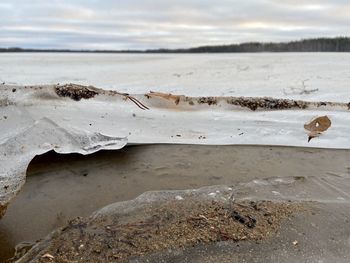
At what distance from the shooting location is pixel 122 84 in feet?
33.3

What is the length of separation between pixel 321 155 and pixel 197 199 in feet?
7.71

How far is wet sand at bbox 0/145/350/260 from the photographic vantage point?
3.93 meters

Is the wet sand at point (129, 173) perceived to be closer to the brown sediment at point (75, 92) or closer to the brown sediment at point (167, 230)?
the brown sediment at point (167, 230)

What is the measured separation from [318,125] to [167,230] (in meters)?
3.81

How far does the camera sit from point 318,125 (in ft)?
20.6

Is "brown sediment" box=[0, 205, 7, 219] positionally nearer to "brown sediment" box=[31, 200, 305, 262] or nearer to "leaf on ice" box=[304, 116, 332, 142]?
"brown sediment" box=[31, 200, 305, 262]

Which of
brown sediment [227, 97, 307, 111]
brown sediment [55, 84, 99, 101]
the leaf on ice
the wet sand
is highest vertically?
brown sediment [55, 84, 99, 101]

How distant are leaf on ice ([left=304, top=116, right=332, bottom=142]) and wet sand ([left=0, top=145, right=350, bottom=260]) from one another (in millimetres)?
543

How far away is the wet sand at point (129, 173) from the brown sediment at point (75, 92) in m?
1.43

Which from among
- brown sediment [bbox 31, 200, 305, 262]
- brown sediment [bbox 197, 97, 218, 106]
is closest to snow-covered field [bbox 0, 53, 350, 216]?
brown sediment [bbox 197, 97, 218, 106]

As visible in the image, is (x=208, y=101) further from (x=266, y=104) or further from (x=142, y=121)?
(x=142, y=121)

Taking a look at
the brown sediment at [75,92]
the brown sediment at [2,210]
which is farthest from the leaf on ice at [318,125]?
the brown sediment at [2,210]

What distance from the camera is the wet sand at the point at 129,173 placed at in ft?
12.9

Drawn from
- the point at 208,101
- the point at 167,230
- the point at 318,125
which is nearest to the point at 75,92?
the point at 208,101
